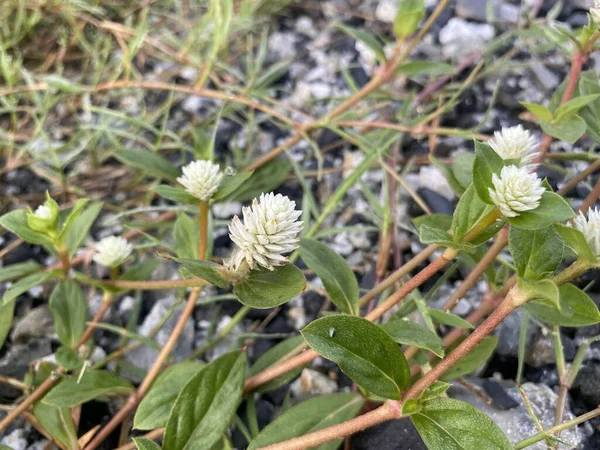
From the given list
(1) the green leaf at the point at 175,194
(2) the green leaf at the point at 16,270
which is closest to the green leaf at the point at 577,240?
(1) the green leaf at the point at 175,194

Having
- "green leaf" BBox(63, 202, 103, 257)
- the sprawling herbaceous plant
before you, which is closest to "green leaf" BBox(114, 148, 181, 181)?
the sprawling herbaceous plant

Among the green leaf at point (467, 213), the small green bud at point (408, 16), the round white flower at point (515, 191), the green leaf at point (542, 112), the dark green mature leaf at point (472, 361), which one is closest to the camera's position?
the round white flower at point (515, 191)

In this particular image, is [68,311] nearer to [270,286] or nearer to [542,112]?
[270,286]

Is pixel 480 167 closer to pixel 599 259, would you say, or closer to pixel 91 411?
pixel 599 259

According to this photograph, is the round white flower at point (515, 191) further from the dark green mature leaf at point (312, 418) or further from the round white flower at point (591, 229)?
the dark green mature leaf at point (312, 418)

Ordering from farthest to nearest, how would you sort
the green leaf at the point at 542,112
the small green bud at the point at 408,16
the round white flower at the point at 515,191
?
the small green bud at the point at 408,16 → the green leaf at the point at 542,112 → the round white flower at the point at 515,191
